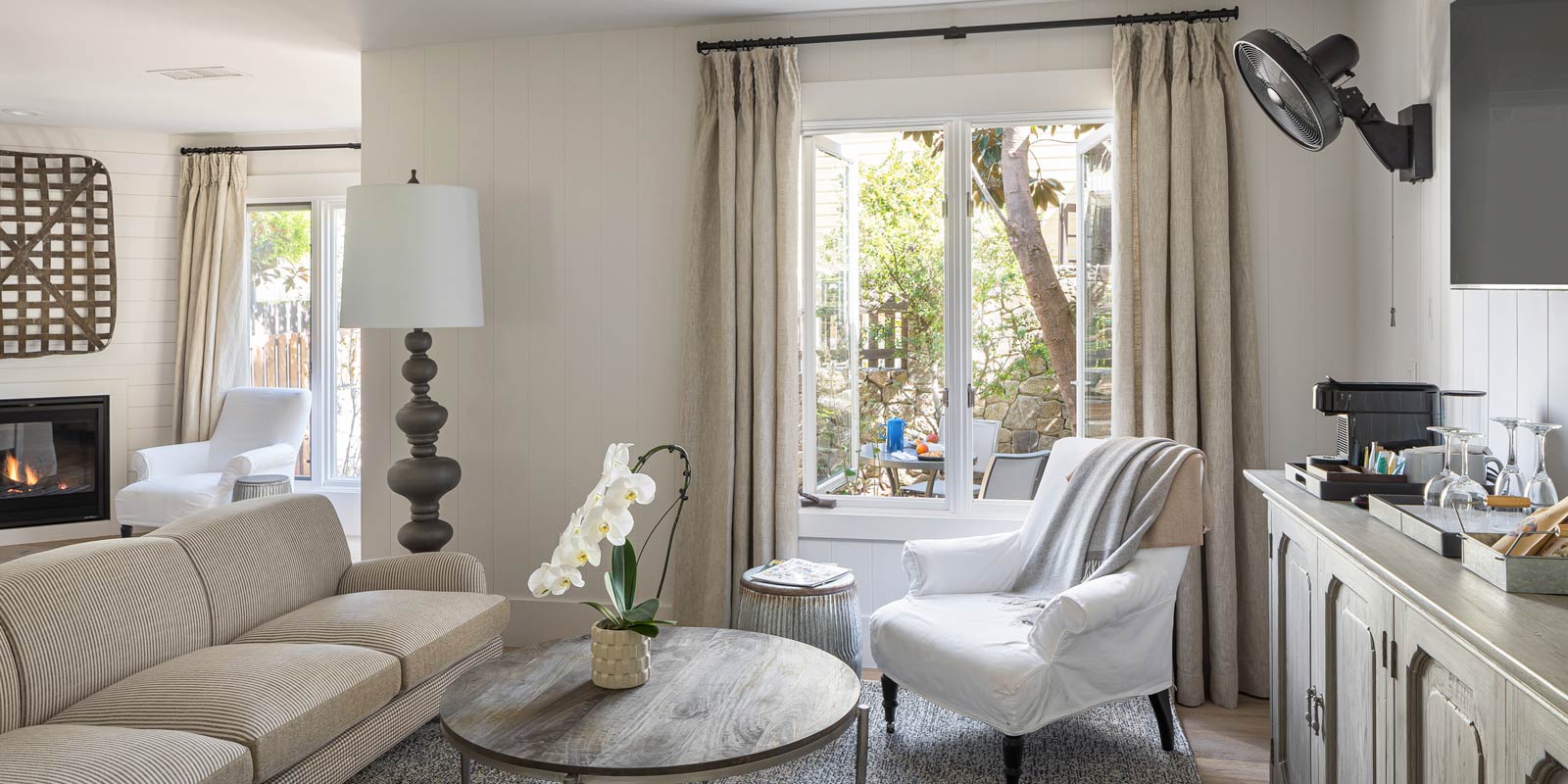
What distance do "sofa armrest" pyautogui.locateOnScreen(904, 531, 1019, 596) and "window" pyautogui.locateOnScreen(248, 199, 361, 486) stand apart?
13.4 ft

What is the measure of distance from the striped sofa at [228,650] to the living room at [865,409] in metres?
0.01

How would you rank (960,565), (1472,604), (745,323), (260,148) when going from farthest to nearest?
(260,148), (745,323), (960,565), (1472,604)

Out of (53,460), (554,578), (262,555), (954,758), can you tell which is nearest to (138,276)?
(53,460)

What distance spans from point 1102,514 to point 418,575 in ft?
7.11

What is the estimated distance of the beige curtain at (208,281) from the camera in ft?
19.4

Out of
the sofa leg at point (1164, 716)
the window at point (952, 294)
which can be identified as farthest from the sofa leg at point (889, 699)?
the window at point (952, 294)

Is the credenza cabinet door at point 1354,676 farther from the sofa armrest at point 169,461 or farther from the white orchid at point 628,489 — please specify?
the sofa armrest at point 169,461

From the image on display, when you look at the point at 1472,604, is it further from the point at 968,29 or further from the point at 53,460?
the point at 53,460

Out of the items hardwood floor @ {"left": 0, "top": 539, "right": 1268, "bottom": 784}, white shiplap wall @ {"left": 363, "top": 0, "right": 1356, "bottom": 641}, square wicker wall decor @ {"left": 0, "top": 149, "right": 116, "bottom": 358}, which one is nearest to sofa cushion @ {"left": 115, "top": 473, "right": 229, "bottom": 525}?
square wicker wall decor @ {"left": 0, "top": 149, "right": 116, "bottom": 358}

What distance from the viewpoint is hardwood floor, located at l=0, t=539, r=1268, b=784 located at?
2893 millimetres

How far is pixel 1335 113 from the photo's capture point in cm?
242

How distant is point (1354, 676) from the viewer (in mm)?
1909

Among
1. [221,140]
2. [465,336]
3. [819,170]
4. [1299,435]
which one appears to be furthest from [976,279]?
[221,140]

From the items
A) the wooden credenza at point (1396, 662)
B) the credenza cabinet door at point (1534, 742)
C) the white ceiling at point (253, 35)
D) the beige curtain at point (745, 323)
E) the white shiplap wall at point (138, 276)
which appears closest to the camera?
the credenza cabinet door at point (1534, 742)
